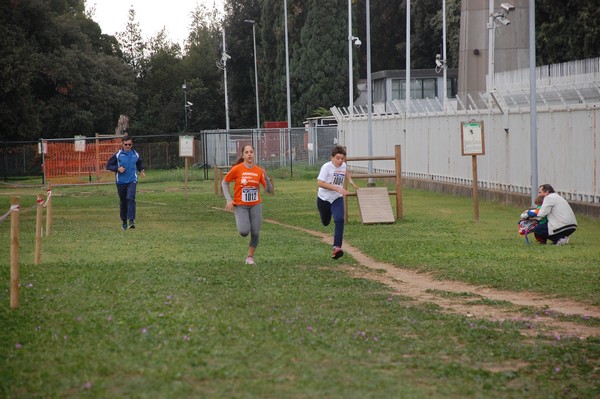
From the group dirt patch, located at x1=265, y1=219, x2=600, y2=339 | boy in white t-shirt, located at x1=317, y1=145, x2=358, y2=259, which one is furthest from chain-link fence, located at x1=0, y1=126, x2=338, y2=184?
dirt patch, located at x1=265, y1=219, x2=600, y2=339

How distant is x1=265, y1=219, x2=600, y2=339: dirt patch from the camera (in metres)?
12.2

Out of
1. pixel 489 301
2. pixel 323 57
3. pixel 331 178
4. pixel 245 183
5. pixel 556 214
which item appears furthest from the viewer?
pixel 323 57

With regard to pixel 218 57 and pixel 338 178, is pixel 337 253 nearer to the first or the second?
pixel 338 178

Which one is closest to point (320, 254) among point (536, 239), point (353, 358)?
point (536, 239)

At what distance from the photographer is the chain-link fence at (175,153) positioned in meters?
60.3

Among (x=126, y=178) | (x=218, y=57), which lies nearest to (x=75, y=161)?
(x=126, y=178)

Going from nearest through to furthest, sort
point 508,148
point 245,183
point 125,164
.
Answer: point 245,183 < point 125,164 < point 508,148

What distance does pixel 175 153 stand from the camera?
250ft

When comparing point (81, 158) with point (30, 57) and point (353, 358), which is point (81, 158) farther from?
point (353, 358)

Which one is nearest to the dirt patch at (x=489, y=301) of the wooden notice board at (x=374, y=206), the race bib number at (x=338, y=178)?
the race bib number at (x=338, y=178)

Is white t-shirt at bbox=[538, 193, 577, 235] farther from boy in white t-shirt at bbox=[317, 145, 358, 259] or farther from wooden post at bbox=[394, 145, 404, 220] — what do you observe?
wooden post at bbox=[394, 145, 404, 220]

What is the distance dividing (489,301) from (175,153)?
6316 centimetres

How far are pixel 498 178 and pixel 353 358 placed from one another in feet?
87.8

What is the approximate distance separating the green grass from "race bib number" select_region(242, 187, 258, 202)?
1.01 meters
